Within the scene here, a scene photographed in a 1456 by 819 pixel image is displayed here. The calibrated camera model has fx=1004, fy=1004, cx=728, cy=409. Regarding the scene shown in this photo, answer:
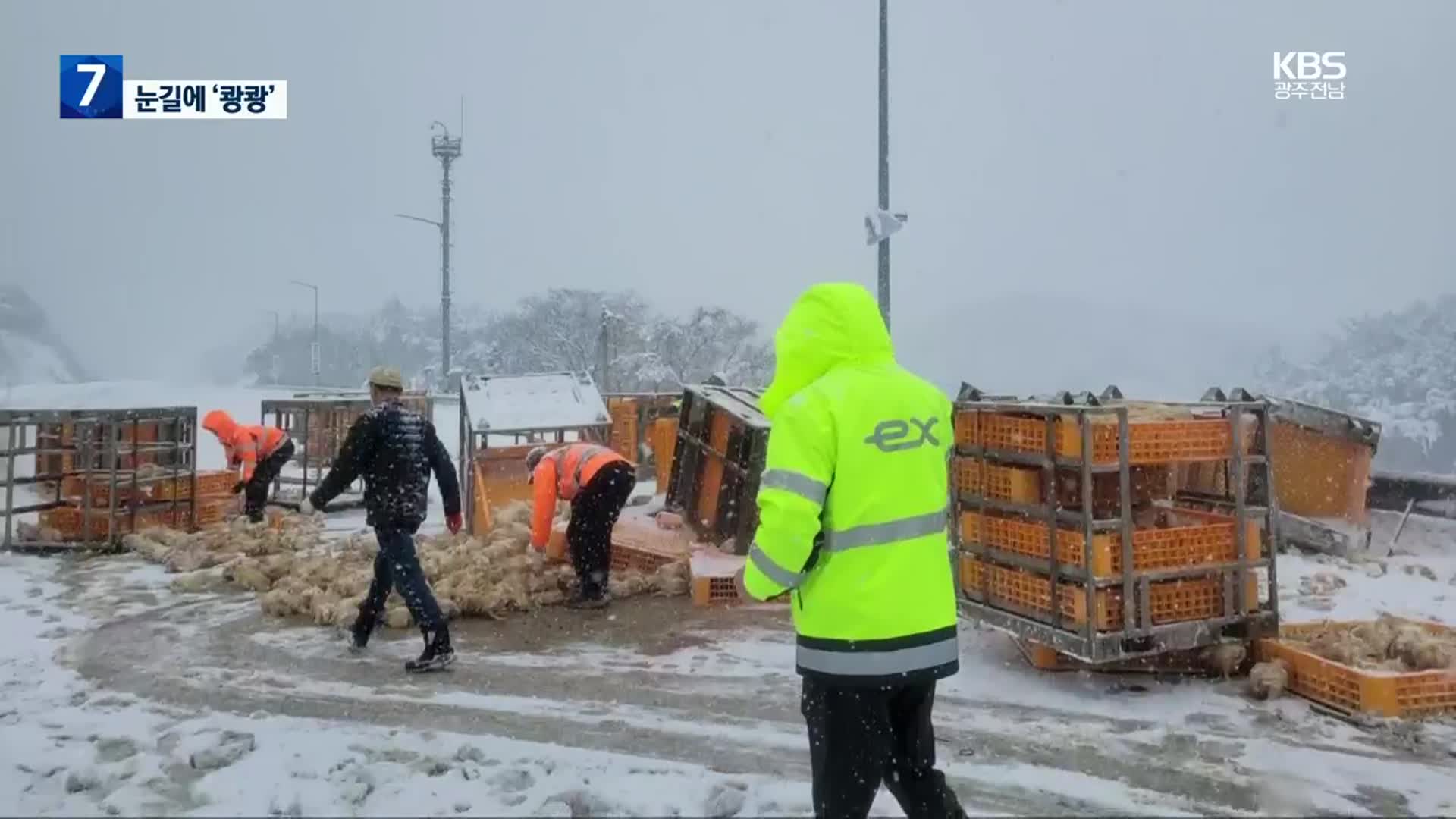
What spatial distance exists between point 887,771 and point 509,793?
178cm

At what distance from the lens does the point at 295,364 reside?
75125mm

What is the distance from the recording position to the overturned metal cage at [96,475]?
10.7 meters

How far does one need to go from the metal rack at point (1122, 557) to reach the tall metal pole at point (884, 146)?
846 cm

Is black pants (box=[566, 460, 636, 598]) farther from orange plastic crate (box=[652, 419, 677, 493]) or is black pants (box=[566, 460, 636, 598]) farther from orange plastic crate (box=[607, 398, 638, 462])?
orange plastic crate (box=[607, 398, 638, 462])

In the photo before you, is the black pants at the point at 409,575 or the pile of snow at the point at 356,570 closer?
the black pants at the point at 409,575

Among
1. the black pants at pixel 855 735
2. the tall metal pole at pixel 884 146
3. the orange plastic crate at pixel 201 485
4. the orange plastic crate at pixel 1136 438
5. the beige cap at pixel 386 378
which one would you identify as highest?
the tall metal pole at pixel 884 146

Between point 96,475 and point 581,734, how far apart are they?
27.5ft

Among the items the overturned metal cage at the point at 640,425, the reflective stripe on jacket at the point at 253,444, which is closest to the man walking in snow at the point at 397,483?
the reflective stripe on jacket at the point at 253,444

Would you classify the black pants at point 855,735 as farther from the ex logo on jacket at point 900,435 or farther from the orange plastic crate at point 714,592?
the orange plastic crate at point 714,592

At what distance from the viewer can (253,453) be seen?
11680 mm

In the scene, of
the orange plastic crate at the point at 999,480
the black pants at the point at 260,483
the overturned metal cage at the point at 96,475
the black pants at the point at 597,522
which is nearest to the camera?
the orange plastic crate at the point at 999,480

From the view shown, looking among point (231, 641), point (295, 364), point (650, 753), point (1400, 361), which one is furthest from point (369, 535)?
point (295, 364)

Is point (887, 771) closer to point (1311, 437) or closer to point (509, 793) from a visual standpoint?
point (509, 793)

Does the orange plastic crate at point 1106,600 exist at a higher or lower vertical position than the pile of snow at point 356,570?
higher
